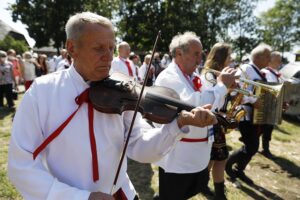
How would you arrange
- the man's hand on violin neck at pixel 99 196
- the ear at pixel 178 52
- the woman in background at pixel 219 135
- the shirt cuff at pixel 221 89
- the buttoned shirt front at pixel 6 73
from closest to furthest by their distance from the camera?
the man's hand on violin neck at pixel 99 196 < the shirt cuff at pixel 221 89 < the ear at pixel 178 52 < the woman in background at pixel 219 135 < the buttoned shirt front at pixel 6 73

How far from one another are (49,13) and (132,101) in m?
39.9

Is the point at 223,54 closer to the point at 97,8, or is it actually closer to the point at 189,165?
the point at 189,165

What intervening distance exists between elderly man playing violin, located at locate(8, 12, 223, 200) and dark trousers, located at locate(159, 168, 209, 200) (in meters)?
1.27

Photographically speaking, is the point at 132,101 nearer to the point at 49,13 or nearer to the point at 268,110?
the point at 268,110

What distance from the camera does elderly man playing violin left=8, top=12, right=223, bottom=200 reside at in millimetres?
1557

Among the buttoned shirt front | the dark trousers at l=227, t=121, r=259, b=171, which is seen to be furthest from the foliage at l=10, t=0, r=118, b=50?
the dark trousers at l=227, t=121, r=259, b=171

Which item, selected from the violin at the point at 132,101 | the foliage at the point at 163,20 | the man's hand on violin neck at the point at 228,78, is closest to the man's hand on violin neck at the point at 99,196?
the violin at the point at 132,101

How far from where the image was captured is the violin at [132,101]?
1.74 metres

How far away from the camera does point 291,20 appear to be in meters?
39.9

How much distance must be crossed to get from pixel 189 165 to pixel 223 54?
4.94 feet

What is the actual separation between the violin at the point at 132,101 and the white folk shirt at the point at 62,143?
0.06 metres

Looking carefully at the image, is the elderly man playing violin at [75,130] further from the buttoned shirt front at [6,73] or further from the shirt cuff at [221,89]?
the buttoned shirt front at [6,73]

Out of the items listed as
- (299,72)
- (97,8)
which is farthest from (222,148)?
(97,8)

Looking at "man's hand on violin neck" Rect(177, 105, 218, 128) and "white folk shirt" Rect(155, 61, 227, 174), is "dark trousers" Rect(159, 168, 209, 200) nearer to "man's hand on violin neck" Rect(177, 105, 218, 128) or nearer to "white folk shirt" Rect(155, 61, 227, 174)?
"white folk shirt" Rect(155, 61, 227, 174)
